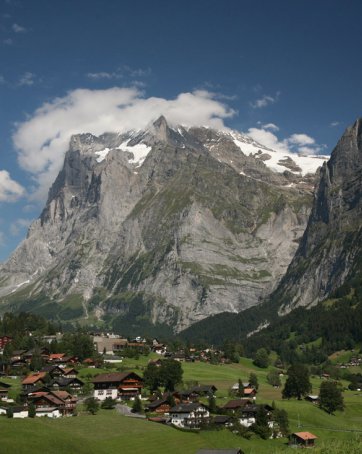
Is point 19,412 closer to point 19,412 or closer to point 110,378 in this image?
point 19,412

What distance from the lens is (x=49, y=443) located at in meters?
91.4

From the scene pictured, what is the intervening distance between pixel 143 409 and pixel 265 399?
35719 millimetres

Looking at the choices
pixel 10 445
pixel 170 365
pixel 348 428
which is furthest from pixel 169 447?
pixel 170 365

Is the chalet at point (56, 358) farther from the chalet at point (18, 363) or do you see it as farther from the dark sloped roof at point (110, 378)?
the dark sloped roof at point (110, 378)

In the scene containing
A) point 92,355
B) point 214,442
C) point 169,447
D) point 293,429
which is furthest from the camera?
point 92,355

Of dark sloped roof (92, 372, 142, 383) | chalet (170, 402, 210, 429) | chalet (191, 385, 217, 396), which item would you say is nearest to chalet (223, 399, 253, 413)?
chalet (170, 402, 210, 429)

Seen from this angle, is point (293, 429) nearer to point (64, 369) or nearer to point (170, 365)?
point (170, 365)

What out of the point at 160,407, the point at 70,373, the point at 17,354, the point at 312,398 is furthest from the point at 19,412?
the point at 312,398

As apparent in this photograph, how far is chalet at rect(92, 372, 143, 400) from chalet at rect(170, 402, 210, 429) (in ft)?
75.2

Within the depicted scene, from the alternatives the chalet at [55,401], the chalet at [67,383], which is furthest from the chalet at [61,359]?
the chalet at [55,401]

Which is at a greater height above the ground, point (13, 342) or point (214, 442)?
point (13, 342)

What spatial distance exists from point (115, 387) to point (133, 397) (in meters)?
4.80

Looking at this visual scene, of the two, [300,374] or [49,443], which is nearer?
[49,443]

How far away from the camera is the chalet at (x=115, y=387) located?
14975 cm
